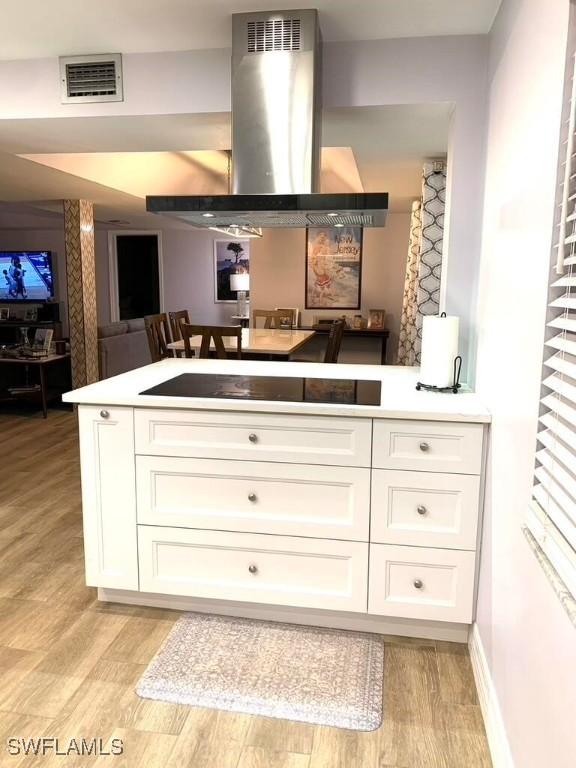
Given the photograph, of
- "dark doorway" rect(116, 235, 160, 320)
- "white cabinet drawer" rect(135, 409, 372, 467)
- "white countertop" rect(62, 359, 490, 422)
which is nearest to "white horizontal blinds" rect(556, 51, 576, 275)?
"white countertop" rect(62, 359, 490, 422)

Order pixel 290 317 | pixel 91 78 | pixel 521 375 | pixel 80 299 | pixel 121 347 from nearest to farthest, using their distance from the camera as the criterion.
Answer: pixel 521 375
pixel 91 78
pixel 80 299
pixel 121 347
pixel 290 317

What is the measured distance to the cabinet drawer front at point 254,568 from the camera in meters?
2.13

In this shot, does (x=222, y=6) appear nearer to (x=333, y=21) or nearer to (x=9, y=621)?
(x=333, y=21)

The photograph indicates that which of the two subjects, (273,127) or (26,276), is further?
(26,276)

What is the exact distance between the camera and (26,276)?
8.51 m

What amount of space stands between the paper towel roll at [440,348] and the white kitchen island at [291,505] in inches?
4.1

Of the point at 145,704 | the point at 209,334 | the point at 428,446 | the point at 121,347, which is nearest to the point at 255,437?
the point at 428,446

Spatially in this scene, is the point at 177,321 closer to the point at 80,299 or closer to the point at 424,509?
the point at 80,299

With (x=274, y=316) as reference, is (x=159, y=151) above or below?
above

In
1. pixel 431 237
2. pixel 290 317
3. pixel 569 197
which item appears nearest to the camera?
pixel 569 197

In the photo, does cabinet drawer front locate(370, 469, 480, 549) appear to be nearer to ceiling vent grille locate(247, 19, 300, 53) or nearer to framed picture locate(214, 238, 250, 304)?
ceiling vent grille locate(247, 19, 300, 53)

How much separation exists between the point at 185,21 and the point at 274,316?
438 cm

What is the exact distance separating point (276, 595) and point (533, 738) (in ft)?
3.48

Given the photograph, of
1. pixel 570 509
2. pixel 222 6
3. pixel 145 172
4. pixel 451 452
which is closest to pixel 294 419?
pixel 451 452
